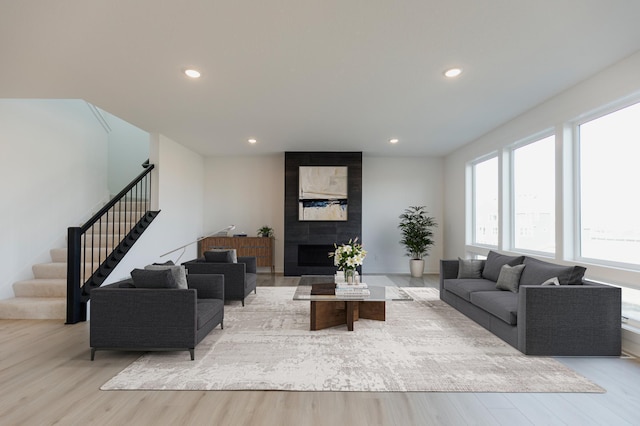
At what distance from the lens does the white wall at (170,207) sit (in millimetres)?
5773

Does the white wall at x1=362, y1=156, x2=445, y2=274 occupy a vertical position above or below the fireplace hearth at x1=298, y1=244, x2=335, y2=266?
above

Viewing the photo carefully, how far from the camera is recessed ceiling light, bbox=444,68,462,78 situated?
3.60 metres

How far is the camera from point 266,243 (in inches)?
314

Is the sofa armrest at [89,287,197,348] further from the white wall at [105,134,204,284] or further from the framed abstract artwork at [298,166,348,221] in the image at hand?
the framed abstract artwork at [298,166,348,221]

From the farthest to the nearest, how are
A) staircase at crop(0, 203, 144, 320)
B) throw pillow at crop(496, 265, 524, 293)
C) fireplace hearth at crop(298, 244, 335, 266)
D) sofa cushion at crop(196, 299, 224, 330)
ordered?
1. fireplace hearth at crop(298, 244, 335, 266)
2. staircase at crop(0, 203, 144, 320)
3. throw pillow at crop(496, 265, 524, 293)
4. sofa cushion at crop(196, 299, 224, 330)

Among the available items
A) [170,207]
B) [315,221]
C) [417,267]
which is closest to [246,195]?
[315,221]

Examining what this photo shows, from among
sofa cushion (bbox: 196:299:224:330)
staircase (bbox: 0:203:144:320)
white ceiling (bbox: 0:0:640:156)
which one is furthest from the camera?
staircase (bbox: 0:203:144:320)

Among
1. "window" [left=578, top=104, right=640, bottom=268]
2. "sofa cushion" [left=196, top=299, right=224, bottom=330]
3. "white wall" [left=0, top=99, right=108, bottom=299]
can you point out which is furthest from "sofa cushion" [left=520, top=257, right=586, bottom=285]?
"white wall" [left=0, top=99, right=108, bottom=299]

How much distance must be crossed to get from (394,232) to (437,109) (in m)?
4.09

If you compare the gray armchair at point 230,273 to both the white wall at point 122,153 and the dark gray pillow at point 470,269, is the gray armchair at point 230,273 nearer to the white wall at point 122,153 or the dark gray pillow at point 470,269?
the dark gray pillow at point 470,269

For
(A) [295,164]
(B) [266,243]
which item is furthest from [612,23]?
(B) [266,243]

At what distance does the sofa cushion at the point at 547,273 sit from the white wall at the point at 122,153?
772 cm

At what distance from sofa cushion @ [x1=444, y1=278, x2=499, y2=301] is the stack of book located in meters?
1.44

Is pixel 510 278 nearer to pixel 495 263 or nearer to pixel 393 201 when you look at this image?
pixel 495 263
